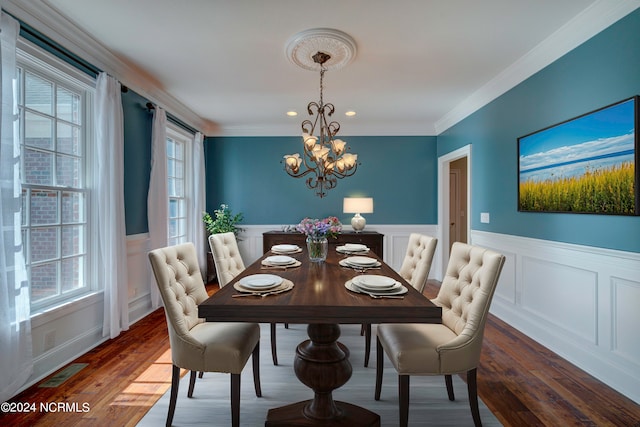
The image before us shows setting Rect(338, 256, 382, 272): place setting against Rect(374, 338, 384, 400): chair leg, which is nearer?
Rect(374, 338, 384, 400): chair leg

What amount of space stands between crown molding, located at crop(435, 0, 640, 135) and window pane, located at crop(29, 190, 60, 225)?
13.2 feet

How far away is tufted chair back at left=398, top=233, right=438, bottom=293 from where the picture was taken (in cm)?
246

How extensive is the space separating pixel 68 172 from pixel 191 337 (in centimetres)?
193

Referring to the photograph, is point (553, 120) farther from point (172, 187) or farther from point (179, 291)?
point (172, 187)

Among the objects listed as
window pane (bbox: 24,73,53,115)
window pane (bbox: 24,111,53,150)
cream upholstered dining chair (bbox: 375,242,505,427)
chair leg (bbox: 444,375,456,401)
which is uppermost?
window pane (bbox: 24,73,53,115)

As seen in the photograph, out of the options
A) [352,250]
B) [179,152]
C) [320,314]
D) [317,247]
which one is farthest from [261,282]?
[179,152]

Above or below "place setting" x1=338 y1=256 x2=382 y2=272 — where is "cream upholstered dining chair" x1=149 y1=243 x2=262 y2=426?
below

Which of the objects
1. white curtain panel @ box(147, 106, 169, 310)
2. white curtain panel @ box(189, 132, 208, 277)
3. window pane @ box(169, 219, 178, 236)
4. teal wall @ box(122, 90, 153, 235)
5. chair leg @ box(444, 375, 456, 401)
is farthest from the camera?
white curtain panel @ box(189, 132, 208, 277)

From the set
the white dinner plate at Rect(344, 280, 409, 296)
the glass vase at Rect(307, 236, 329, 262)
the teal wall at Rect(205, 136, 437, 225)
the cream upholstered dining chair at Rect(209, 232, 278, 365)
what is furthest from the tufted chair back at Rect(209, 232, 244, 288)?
the teal wall at Rect(205, 136, 437, 225)

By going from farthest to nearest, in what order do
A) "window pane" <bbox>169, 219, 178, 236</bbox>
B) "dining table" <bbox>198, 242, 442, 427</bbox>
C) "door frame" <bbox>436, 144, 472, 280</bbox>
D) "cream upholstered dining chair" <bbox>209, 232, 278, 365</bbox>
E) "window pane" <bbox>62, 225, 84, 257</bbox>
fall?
"door frame" <bbox>436, 144, 472, 280</bbox> → "window pane" <bbox>169, 219, 178, 236</bbox> → "window pane" <bbox>62, 225, 84, 257</bbox> → "cream upholstered dining chair" <bbox>209, 232, 278, 365</bbox> → "dining table" <bbox>198, 242, 442, 427</bbox>

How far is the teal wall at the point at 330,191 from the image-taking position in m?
5.55

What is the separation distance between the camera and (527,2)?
7.23 ft

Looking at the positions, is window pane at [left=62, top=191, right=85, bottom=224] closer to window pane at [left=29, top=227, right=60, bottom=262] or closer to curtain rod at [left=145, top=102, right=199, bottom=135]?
window pane at [left=29, top=227, right=60, bottom=262]

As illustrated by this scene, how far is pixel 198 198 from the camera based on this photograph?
16.4 feet
